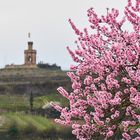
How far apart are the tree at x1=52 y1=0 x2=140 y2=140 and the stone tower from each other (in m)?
98.4

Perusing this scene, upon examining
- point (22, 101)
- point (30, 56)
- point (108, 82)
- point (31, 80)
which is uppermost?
point (30, 56)

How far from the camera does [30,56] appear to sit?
112562mm

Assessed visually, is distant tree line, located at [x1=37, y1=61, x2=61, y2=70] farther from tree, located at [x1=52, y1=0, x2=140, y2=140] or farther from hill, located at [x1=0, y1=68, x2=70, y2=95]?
tree, located at [x1=52, y1=0, x2=140, y2=140]

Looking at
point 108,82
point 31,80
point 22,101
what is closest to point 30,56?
point 31,80

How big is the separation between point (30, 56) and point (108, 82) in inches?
3945

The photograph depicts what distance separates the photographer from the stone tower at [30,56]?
368 ft

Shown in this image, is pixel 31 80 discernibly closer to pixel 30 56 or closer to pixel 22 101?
pixel 30 56

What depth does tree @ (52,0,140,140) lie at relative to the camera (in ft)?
41.7

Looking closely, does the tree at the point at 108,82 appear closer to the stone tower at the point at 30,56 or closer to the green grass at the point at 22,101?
the green grass at the point at 22,101

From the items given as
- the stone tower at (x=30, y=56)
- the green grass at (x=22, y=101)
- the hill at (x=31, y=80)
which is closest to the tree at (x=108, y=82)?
the green grass at (x=22, y=101)

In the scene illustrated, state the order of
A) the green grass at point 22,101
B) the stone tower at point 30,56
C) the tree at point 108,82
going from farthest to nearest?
the stone tower at point 30,56 → the green grass at point 22,101 → the tree at point 108,82

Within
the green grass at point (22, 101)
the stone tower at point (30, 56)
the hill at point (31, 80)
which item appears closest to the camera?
the green grass at point (22, 101)

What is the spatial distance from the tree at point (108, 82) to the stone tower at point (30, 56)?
9837 centimetres

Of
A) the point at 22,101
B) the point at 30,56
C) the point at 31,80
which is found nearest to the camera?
the point at 22,101
